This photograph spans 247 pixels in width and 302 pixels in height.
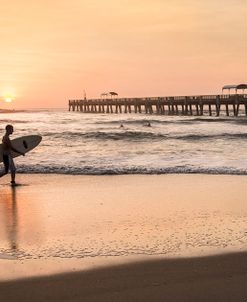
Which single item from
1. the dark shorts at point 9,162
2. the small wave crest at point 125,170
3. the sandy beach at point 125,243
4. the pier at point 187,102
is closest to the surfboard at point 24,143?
the small wave crest at point 125,170

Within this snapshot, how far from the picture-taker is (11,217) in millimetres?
8117

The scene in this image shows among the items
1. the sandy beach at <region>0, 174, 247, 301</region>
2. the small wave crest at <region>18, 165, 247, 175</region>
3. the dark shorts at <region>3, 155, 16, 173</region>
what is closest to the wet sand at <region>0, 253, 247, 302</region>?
the sandy beach at <region>0, 174, 247, 301</region>

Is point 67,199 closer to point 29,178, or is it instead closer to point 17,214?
point 17,214

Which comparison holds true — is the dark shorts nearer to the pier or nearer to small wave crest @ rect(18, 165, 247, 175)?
small wave crest @ rect(18, 165, 247, 175)

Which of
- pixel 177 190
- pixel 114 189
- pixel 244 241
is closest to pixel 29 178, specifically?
pixel 114 189

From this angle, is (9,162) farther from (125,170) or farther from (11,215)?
(11,215)

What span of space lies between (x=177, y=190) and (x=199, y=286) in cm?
595

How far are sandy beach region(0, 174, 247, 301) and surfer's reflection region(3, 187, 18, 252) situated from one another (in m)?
0.01

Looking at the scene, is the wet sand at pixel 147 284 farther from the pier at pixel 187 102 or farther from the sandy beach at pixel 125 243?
the pier at pixel 187 102

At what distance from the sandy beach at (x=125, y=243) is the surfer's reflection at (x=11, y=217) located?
1cm

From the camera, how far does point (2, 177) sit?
44.6 ft

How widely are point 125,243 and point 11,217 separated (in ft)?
8.55

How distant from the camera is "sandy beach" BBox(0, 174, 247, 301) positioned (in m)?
4.62

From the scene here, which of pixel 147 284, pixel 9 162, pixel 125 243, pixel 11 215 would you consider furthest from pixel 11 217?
pixel 9 162
